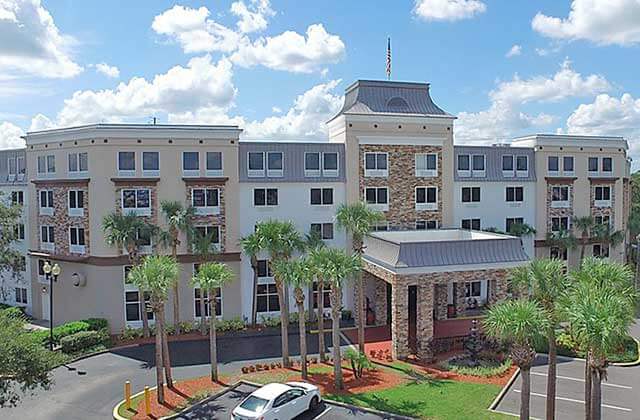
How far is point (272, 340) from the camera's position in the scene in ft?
98.0

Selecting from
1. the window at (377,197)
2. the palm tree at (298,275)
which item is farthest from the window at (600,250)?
the palm tree at (298,275)

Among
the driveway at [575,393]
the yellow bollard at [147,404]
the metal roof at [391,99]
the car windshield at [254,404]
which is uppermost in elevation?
the metal roof at [391,99]

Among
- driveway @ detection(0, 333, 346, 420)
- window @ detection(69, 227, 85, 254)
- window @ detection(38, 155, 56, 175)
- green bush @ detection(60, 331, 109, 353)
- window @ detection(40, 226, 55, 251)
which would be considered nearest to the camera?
driveway @ detection(0, 333, 346, 420)

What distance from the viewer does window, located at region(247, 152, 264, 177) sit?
1309 inches

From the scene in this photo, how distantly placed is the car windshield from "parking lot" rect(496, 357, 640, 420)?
8587 millimetres

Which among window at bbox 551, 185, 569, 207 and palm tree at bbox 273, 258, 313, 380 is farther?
window at bbox 551, 185, 569, 207

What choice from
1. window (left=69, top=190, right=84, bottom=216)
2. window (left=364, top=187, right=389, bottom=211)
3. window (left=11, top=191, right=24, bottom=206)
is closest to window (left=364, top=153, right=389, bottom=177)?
→ window (left=364, top=187, right=389, bottom=211)

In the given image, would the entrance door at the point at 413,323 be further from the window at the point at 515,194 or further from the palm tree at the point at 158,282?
the palm tree at the point at 158,282

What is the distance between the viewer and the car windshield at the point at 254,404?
18.4 m

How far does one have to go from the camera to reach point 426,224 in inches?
1414

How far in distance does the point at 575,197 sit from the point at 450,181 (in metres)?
10.4

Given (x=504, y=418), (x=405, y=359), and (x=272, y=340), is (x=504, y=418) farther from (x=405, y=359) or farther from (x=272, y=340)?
(x=272, y=340)

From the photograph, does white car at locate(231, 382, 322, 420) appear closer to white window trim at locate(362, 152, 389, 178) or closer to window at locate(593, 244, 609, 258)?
white window trim at locate(362, 152, 389, 178)

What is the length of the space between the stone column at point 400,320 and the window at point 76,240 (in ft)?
60.6
